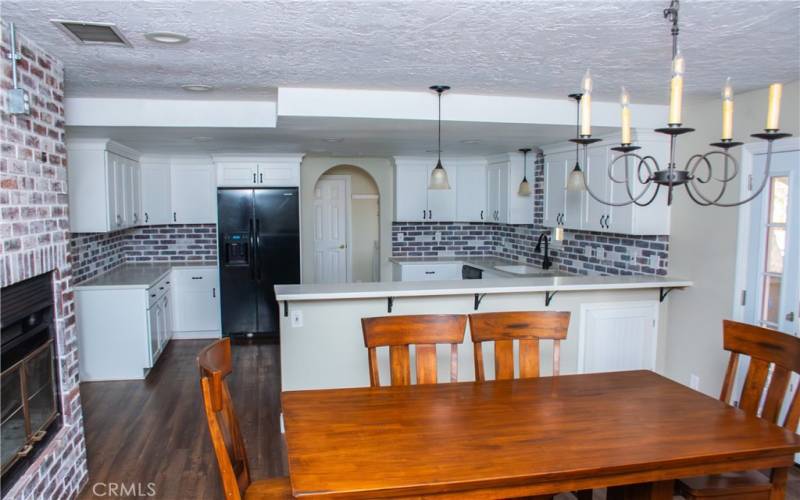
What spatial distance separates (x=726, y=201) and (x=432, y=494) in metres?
3.19

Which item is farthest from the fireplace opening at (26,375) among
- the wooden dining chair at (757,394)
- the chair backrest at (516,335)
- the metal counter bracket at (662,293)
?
the metal counter bracket at (662,293)

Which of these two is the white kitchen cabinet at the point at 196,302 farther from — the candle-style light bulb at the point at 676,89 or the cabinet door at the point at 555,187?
the candle-style light bulb at the point at 676,89

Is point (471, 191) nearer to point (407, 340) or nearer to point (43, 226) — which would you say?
point (407, 340)

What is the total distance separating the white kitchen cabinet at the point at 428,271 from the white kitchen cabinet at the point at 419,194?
62cm

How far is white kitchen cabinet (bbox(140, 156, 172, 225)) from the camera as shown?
627 cm

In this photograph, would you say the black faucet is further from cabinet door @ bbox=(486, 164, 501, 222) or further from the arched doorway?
the arched doorway

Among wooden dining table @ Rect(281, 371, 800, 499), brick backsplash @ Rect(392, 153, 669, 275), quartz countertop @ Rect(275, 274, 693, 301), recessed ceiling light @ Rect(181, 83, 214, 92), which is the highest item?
recessed ceiling light @ Rect(181, 83, 214, 92)

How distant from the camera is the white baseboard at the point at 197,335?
6383 millimetres

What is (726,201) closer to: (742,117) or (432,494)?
(742,117)

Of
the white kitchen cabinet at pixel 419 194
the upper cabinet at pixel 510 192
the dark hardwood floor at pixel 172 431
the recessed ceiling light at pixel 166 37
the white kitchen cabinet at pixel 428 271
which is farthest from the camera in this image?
the white kitchen cabinet at pixel 419 194

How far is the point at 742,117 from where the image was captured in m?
3.55

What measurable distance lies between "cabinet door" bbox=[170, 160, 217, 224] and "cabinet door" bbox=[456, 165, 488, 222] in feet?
9.68

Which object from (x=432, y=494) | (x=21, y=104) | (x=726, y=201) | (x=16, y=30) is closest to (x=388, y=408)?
(x=432, y=494)

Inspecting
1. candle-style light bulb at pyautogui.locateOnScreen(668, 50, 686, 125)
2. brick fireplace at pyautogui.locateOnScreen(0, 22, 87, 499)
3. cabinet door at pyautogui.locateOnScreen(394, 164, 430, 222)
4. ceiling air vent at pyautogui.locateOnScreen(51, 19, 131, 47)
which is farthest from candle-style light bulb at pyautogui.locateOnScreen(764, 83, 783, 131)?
cabinet door at pyautogui.locateOnScreen(394, 164, 430, 222)
